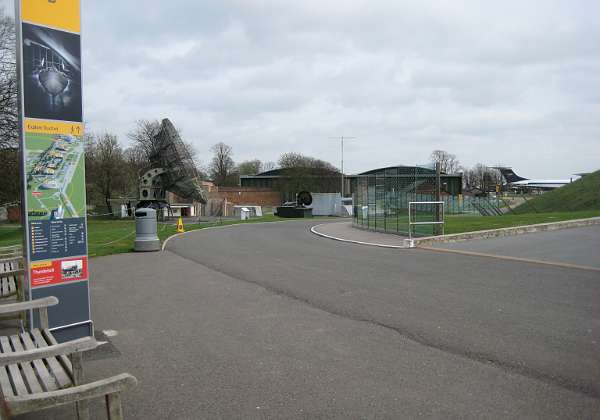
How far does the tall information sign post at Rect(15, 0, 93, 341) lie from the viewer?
4570mm

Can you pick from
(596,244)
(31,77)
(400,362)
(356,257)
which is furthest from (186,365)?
(596,244)

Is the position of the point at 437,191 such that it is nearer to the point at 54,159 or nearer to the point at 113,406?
the point at 54,159

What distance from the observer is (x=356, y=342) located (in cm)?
540

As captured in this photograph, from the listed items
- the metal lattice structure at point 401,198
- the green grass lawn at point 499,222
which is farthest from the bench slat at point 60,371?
the green grass lawn at point 499,222

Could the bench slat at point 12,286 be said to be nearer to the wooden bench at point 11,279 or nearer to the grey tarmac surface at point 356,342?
the wooden bench at point 11,279

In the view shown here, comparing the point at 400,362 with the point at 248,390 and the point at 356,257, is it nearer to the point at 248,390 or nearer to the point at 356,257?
the point at 248,390

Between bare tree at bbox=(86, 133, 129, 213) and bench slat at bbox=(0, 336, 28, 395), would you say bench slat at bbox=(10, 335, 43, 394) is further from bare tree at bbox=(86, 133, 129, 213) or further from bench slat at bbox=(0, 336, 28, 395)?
bare tree at bbox=(86, 133, 129, 213)

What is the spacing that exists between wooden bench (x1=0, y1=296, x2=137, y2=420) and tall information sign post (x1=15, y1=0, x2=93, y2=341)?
0.91 m

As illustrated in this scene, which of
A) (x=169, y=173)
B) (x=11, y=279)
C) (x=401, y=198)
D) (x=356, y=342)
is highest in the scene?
(x=169, y=173)

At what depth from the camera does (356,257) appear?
12797 mm

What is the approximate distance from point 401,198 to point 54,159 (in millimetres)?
16189

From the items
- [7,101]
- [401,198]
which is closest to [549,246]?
[401,198]

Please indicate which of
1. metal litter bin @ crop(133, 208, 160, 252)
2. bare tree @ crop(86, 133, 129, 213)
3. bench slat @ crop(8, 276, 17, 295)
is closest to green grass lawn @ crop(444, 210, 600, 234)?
metal litter bin @ crop(133, 208, 160, 252)

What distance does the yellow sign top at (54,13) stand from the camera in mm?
4543
